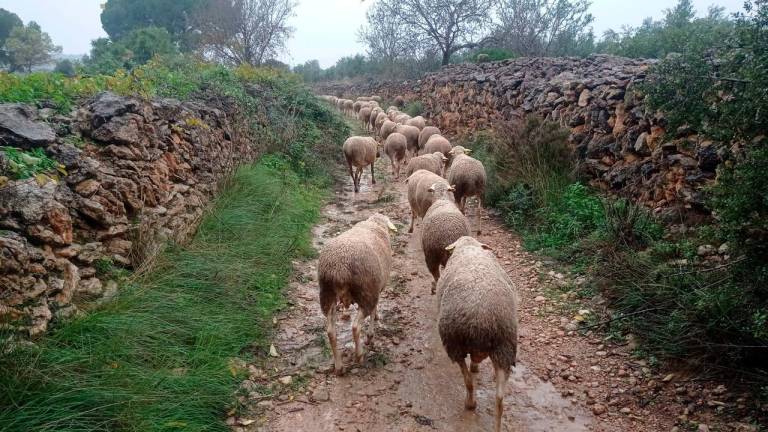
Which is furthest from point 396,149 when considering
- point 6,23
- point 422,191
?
point 6,23

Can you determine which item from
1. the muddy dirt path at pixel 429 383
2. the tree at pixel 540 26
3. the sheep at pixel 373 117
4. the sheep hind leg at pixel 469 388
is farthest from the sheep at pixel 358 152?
the tree at pixel 540 26

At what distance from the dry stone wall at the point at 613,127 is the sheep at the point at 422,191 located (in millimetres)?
2716

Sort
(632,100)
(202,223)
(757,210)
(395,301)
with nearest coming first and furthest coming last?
1. (757,210)
2. (395,301)
3. (202,223)
4. (632,100)

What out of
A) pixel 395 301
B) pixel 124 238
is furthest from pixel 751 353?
pixel 124 238

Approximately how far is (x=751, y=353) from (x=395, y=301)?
362 centimetres

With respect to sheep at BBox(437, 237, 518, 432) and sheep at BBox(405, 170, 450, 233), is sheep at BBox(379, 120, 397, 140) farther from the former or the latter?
sheep at BBox(437, 237, 518, 432)

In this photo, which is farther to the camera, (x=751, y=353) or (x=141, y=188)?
(x=141, y=188)

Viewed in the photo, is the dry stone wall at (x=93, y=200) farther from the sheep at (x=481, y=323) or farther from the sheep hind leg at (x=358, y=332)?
the sheep at (x=481, y=323)

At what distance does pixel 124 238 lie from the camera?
4.92 m

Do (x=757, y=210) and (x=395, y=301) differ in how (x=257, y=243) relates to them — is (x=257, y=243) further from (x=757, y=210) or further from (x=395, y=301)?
(x=757, y=210)

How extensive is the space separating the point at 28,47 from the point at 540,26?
86.0 ft

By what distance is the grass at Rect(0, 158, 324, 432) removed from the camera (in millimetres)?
2945

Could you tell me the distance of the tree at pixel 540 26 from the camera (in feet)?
81.9

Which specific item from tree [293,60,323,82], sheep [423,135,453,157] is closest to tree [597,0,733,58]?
sheep [423,135,453,157]
